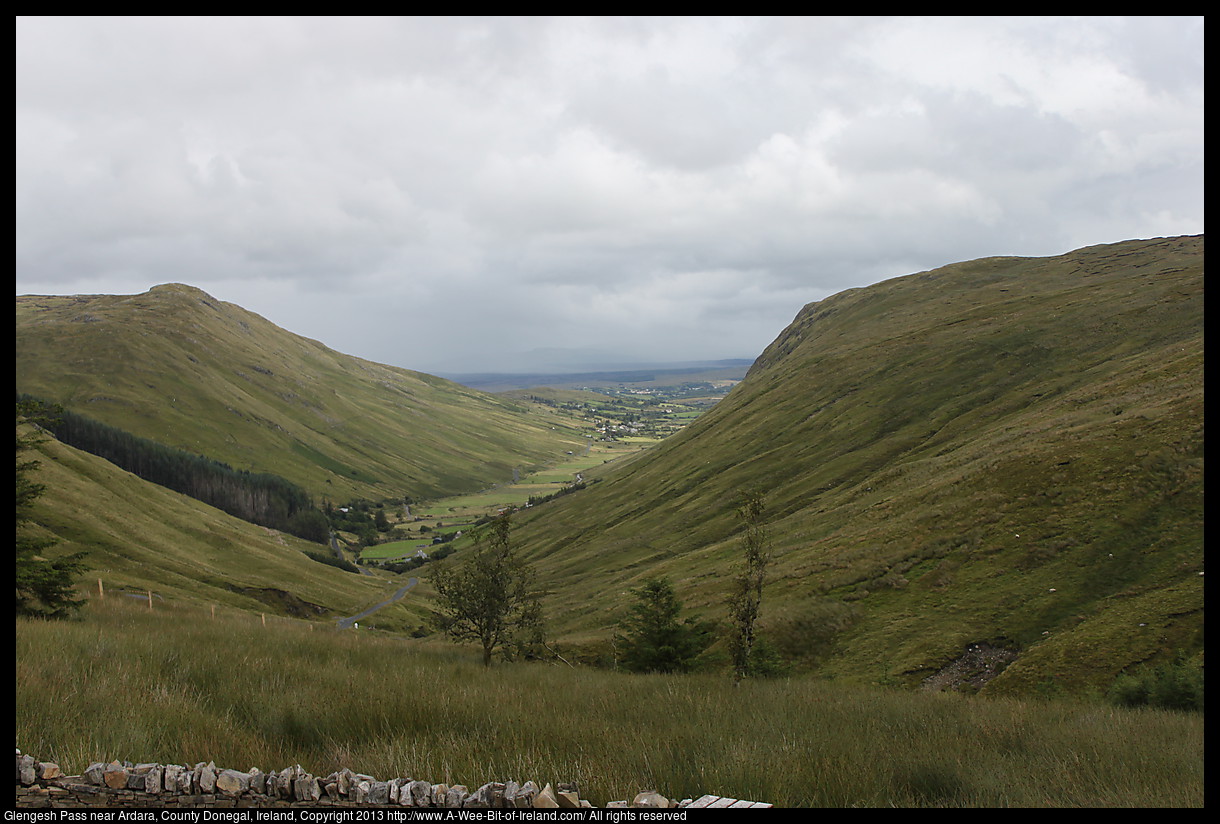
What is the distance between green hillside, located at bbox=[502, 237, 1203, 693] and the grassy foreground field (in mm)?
14918

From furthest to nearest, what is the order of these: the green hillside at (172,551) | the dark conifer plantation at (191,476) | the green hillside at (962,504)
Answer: the dark conifer plantation at (191,476)
the green hillside at (172,551)
the green hillside at (962,504)

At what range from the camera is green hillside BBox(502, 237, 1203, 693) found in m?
26.2

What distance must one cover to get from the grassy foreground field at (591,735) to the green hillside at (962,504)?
1492 cm

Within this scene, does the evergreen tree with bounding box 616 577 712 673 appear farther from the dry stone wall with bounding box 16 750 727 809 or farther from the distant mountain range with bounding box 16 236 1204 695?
the dry stone wall with bounding box 16 750 727 809

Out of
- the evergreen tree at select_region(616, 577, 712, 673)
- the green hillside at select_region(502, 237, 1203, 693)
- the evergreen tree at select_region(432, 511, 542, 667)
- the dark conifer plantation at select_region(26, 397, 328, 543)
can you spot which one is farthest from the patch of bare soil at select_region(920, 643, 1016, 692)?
the dark conifer plantation at select_region(26, 397, 328, 543)

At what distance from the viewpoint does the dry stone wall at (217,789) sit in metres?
5.05

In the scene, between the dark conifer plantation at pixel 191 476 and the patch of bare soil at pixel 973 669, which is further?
the dark conifer plantation at pixel 191 476

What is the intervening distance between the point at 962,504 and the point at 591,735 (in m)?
41.1

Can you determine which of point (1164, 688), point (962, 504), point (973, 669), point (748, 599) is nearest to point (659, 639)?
point (748, 599)

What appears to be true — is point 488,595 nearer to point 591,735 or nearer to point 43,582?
point 43,582

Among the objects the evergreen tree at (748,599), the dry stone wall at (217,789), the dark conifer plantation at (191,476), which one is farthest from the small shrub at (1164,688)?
the dark conifer plantation at (191,476)

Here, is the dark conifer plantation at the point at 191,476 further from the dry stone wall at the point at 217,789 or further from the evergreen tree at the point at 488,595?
the dry stone wall at the point at 217,789

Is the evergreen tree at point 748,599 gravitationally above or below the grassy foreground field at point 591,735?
below

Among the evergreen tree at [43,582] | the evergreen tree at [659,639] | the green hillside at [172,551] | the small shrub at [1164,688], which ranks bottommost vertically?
the green hillside at [172,551]
